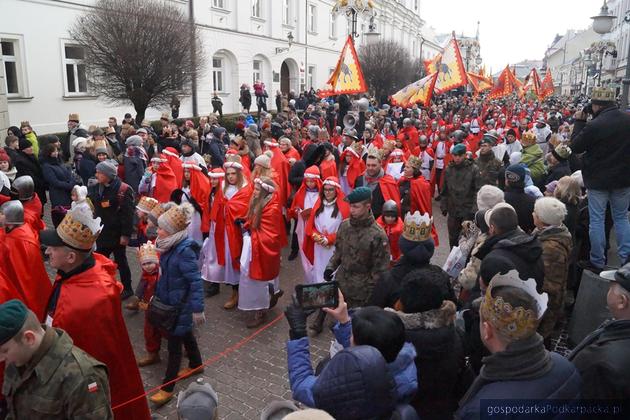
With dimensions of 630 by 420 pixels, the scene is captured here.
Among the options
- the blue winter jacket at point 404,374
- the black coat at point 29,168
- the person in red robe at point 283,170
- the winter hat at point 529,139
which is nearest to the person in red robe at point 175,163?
the person in red robe at point 283,170

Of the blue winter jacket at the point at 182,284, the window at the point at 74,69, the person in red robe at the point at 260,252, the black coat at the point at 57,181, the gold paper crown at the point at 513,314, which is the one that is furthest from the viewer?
the window at the point at 74,69

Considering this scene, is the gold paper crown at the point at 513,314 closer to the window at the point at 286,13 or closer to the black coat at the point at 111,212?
the black coat at the point at 111,212

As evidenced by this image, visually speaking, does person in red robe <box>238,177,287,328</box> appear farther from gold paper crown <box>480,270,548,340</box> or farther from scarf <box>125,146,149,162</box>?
scarf <box>125,146,149,162</box>

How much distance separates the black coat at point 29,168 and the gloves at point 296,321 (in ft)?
25.3

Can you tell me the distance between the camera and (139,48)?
49.2ft

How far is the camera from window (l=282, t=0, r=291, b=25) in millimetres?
32975

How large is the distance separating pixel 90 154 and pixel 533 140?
8.07 metres

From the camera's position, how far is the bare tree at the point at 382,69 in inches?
1261

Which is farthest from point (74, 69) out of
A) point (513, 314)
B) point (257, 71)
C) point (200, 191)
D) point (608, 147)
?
point (513, 314)

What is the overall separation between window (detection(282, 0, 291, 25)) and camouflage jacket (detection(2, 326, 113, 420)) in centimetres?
3302

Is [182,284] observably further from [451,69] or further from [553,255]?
[451,69]

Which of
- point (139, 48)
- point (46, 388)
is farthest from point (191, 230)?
point (139, 48)

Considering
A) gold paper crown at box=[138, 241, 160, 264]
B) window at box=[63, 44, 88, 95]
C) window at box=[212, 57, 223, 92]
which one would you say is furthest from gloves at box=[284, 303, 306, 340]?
window at box=[212, 57, 223, 92]

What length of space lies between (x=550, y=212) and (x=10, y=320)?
166 inches
